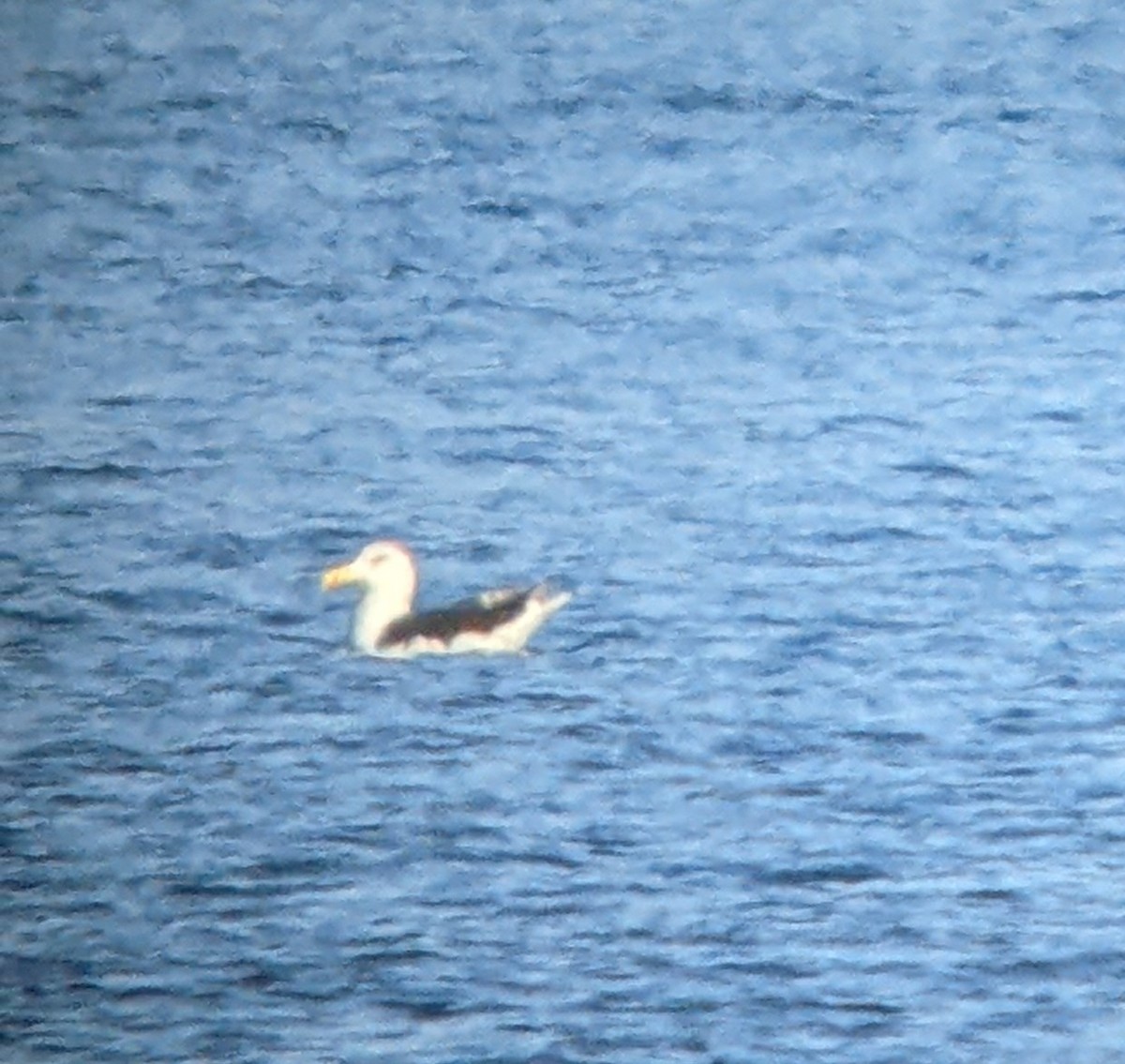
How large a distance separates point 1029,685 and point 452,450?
462 millimetres

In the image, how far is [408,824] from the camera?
143 cm

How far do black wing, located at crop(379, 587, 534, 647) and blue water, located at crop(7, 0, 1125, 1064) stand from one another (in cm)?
2

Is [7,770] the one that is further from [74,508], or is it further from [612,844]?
[612,844]

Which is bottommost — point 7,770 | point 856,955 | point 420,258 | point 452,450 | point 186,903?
point 856,955

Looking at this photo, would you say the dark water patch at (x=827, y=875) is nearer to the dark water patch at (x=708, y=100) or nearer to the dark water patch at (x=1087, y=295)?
the dark water patch at (x=1087, y=295)

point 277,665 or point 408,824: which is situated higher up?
point 277,665

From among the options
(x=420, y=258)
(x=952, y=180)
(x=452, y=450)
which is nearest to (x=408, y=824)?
(x=452, y=450)

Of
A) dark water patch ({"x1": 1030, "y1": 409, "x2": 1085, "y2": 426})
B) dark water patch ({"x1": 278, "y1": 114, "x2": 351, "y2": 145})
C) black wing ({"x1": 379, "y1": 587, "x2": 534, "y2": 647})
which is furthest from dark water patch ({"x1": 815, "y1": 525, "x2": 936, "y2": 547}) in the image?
dark water patch ({"x1": 278, "y1": 114, "x2": 351, "y2": 145})

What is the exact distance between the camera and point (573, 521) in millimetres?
1405

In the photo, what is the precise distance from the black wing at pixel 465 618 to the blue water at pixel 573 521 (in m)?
0.02

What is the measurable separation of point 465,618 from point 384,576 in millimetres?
68

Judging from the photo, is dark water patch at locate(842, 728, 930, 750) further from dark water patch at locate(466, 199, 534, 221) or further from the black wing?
dark water patch at locate(466, 199, 534, 221)

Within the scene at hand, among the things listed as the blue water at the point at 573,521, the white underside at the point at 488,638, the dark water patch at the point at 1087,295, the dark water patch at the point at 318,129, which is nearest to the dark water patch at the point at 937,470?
the blue water at the point at 573,521

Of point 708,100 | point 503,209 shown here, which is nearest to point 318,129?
point 503,209
